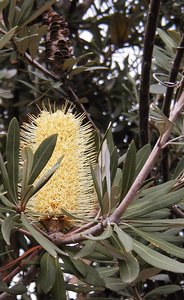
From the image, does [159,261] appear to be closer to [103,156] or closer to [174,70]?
[103,156]

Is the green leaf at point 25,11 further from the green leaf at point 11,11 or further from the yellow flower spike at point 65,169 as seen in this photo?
the yellow flower spike at point 65,169

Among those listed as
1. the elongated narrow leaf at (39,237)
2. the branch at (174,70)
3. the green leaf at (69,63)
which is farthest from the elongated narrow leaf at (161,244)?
the green leaf at (69,63)

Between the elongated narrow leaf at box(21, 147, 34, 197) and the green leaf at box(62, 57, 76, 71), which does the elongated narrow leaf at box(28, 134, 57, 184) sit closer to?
the elongated narrow leaf at box(21, 147, 34, 197)

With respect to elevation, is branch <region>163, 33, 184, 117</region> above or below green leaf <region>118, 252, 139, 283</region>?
above

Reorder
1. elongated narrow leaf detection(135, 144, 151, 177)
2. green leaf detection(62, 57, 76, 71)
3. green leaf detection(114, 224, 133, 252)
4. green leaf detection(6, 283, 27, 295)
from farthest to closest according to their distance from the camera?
1. green leaf detection(62, 57, 76, 71)
2. elongated narrow leaf detection(135, 144, 151, 177)
3. green leaf detection(6, 283, 27, 295)
4. green leaf detection(114, 224, 133, 252)

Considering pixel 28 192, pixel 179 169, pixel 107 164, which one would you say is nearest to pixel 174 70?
pixel 179 169

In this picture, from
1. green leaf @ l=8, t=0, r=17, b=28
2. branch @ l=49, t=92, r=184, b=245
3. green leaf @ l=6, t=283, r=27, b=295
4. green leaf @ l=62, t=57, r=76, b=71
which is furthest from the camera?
green leaf @ l=62, t=57, r=76, b=71

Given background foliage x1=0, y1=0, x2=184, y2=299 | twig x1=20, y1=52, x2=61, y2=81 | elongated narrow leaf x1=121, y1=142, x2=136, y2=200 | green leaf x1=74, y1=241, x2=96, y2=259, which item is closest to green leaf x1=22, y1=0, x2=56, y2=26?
background foliage x1=0, y1=0, x2=184, y2=299

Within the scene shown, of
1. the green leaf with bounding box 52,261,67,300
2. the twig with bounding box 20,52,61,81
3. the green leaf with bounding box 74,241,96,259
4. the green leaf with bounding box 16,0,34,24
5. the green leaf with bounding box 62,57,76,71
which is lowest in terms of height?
the green leaf with bounding box 52,261,67,300
